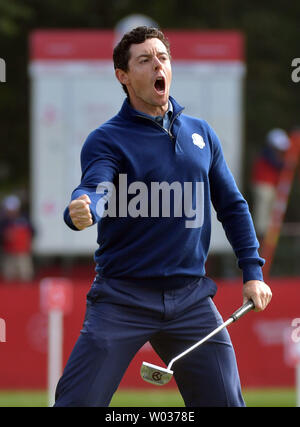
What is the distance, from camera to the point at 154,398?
13.6m

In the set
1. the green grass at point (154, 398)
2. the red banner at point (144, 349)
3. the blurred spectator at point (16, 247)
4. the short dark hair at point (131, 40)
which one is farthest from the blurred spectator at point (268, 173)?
the short dark hair at point (131, 40)

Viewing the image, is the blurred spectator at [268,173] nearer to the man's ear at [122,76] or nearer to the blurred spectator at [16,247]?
the blurred spectator at [16,247]

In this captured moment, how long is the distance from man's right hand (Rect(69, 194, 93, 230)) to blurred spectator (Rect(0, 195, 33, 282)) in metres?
10.4

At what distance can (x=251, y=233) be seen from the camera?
529cm

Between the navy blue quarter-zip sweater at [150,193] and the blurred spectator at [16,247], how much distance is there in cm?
1003

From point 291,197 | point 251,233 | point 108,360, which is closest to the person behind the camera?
point 108,360

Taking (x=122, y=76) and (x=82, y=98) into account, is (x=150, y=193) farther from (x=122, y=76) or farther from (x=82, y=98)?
(x=82, y=98)

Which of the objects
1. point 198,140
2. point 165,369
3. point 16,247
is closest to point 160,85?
point 198,140

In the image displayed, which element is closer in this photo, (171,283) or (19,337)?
(171,283)

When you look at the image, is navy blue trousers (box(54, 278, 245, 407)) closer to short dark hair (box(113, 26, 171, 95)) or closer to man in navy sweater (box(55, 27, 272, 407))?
man in navy sweater (box(55, 27, 272, 407))

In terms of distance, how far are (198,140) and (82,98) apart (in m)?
10.7
